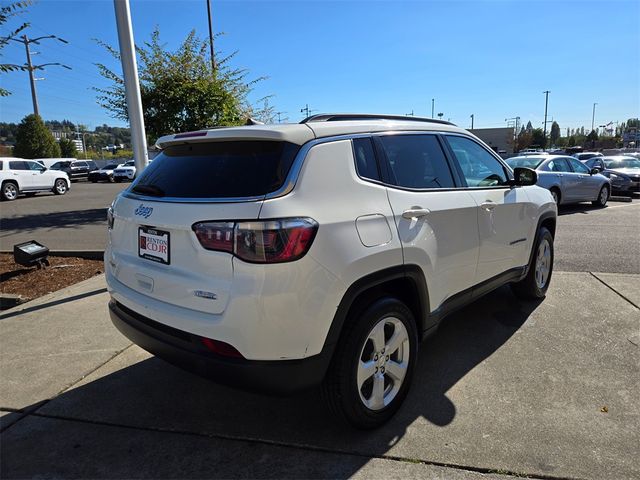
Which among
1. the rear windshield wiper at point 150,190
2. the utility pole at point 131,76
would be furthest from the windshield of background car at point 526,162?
the rear windshield wiper at point 150,190

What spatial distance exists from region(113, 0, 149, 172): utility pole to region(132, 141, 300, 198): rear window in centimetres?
327

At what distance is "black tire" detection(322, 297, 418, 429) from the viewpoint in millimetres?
2492

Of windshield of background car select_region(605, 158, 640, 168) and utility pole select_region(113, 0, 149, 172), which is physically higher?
utility pole select_region(113, 0, 149, 172)

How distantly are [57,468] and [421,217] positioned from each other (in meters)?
2.55

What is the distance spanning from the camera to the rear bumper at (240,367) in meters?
2.25

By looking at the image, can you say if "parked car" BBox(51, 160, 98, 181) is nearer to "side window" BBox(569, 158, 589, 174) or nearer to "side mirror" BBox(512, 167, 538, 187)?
"side window" BBox(569, 158, 589, 174)

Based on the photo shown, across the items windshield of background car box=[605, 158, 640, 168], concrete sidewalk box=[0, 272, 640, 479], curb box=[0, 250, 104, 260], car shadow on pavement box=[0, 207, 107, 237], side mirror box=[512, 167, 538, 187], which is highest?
side mirror box=[512, 167, 538, 187]

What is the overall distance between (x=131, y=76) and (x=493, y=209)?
461cm

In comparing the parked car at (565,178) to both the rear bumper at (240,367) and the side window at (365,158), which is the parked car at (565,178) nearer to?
the side window at (365,158)

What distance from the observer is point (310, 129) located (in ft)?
8.29

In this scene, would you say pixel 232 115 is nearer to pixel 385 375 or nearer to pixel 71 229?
pixel 71 229

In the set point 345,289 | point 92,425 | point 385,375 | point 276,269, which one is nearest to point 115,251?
point 92,425

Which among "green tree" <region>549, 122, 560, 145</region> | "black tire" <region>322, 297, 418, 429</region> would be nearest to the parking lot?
"black tire" <region>322, 297, 418, 429</region>

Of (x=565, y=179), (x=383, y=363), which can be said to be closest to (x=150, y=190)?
(x=383, y=363)
